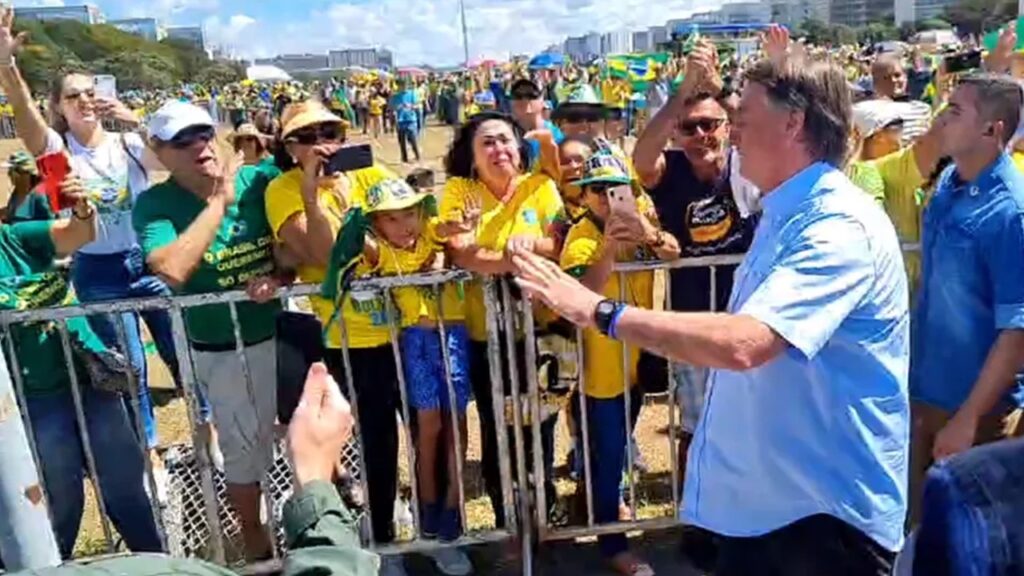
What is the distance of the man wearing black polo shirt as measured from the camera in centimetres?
374

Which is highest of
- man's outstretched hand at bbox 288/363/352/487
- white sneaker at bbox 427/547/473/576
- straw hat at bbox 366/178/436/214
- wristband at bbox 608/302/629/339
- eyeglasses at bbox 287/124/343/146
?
eyeglasses at bbox 287/124/343/146

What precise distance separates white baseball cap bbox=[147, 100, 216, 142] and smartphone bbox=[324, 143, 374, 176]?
54 cm

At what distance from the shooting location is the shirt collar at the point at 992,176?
295cm

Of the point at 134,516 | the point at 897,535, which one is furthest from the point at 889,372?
the point at 134,516

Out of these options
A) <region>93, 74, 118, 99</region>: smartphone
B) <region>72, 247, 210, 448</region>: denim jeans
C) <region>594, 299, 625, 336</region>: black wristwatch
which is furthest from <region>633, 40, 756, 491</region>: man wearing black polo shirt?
<region>93, 74, 118, 99</region>: smartphone

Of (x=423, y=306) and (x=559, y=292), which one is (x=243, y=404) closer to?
(x=423, y=306)

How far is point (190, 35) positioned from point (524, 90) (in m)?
138

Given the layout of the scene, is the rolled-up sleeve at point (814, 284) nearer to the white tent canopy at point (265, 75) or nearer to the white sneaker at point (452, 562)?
the white sneaker at point (452, 562)

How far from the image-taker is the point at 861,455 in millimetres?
2160

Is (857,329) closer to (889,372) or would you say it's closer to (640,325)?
(889,372)

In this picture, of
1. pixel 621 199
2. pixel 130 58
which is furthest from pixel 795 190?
pixel 130 58

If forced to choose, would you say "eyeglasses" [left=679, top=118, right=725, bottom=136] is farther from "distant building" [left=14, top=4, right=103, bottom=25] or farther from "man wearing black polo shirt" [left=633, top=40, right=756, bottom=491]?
"distant building" [left=14, top=4, right=103, bottom=25]

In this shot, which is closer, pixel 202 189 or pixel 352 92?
pixel 202 189

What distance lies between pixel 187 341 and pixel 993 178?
2.77 meters
